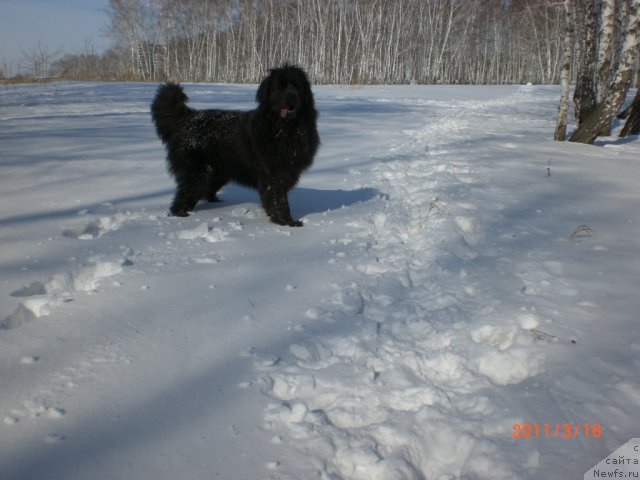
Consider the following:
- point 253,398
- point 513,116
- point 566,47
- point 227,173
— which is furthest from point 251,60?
point 253,398

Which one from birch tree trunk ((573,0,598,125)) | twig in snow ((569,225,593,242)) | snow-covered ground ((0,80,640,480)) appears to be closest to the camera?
snow-covered ground ((0,80,640,480))

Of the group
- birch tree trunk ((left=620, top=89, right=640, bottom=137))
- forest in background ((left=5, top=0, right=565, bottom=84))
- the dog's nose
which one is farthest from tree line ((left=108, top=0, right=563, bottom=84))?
the dog's nose

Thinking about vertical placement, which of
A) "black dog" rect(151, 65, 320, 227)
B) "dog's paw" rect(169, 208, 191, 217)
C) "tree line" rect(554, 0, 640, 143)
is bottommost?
"dog's paw" rect(169, 208, 191, 217)

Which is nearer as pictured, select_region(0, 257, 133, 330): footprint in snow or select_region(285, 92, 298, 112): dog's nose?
select_region(0, 257, 133, 330): footprint in snow

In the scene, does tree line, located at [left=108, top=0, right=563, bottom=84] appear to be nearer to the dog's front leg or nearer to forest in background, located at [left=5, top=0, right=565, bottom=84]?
forest in background, located at [left=5, top=0, right=565, bottom=84]

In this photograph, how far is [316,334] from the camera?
2199mm

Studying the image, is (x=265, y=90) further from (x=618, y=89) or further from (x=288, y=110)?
(x=618, y=89)

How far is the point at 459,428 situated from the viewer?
1594 millimetres

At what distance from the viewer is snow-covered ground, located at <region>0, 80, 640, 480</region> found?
1.48 metres

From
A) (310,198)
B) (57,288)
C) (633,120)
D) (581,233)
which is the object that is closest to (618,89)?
(633,120)

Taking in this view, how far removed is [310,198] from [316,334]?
2.90 meters

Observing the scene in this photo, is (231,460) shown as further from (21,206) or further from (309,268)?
(21,206)

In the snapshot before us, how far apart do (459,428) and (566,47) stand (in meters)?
8.51
